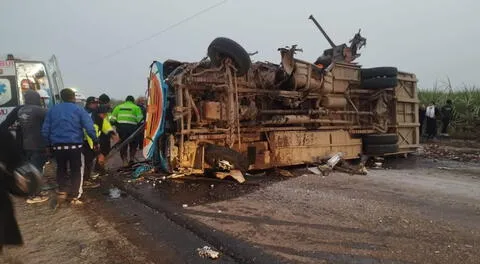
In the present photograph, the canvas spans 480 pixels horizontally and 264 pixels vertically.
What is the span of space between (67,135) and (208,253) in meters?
2.88

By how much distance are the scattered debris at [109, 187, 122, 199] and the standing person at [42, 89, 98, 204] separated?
52 centimetres

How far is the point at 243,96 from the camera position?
7023mm

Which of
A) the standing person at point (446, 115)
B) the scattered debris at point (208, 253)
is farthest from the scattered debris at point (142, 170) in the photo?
the standing person at point (446, 115)

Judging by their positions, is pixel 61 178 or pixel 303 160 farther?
pixel 303 160

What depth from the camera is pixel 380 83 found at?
884cm

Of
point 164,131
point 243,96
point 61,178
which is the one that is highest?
point 243,96

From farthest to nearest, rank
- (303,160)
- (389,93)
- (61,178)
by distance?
(389,93) → (303,160) → (61,178)

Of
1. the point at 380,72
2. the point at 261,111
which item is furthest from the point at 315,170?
the point at 380,72

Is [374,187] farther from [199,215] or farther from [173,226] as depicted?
[173,226]

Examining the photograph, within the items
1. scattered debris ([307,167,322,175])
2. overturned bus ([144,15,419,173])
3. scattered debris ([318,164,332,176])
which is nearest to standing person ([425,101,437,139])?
overturned bus ([144,15,419,173])

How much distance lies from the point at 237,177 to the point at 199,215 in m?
1.92

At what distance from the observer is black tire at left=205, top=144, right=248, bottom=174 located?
6.55 meters

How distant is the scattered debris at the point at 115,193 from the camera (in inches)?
228

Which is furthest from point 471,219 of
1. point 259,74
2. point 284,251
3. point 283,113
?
point 259,74
